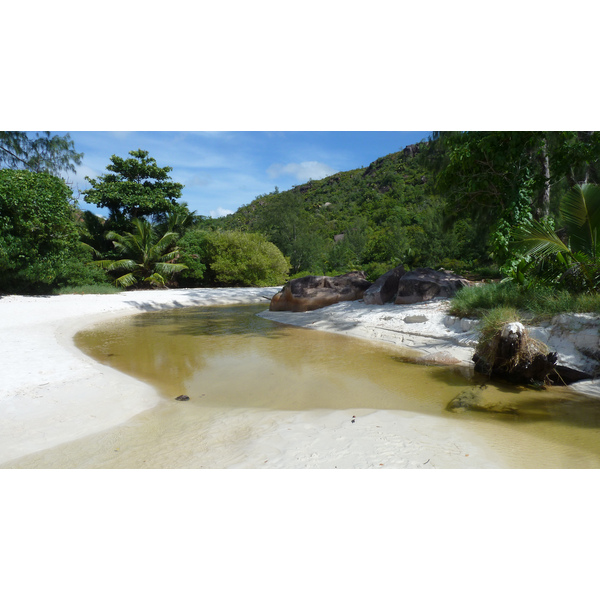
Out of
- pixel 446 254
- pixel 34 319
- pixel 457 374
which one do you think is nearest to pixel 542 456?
Answer: pixel 457 374

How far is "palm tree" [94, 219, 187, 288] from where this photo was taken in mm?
25359

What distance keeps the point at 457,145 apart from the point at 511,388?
814cm

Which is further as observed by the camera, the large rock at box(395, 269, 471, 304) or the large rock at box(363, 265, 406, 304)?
the large rock at box(363, 265, 406, 304)

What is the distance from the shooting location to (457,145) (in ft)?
37.6

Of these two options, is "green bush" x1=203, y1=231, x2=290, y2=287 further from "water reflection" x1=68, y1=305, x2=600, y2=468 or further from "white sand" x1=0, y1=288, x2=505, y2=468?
"white sand" x1=0, y1=288, x2=505, y2=468

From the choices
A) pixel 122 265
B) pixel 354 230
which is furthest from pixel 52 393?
pixel 354 230

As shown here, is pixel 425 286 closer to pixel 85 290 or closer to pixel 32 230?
pixel 32 230

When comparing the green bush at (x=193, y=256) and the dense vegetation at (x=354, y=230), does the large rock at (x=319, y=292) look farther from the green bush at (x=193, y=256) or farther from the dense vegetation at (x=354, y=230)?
the green bush at (x=193, y=256)

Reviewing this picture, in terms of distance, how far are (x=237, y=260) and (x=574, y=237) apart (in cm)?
2358

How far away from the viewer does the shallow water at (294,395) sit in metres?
3.89

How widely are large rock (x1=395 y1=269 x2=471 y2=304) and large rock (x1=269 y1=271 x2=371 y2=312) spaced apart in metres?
2.50

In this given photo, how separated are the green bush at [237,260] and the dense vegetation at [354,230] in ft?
0.28

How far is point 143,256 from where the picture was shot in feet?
85.6

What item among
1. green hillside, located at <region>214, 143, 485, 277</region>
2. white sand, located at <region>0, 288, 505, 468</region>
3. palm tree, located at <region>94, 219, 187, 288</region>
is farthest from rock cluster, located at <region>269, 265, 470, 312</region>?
palm tree, located at <region>94, 219, 187, 288</region>
